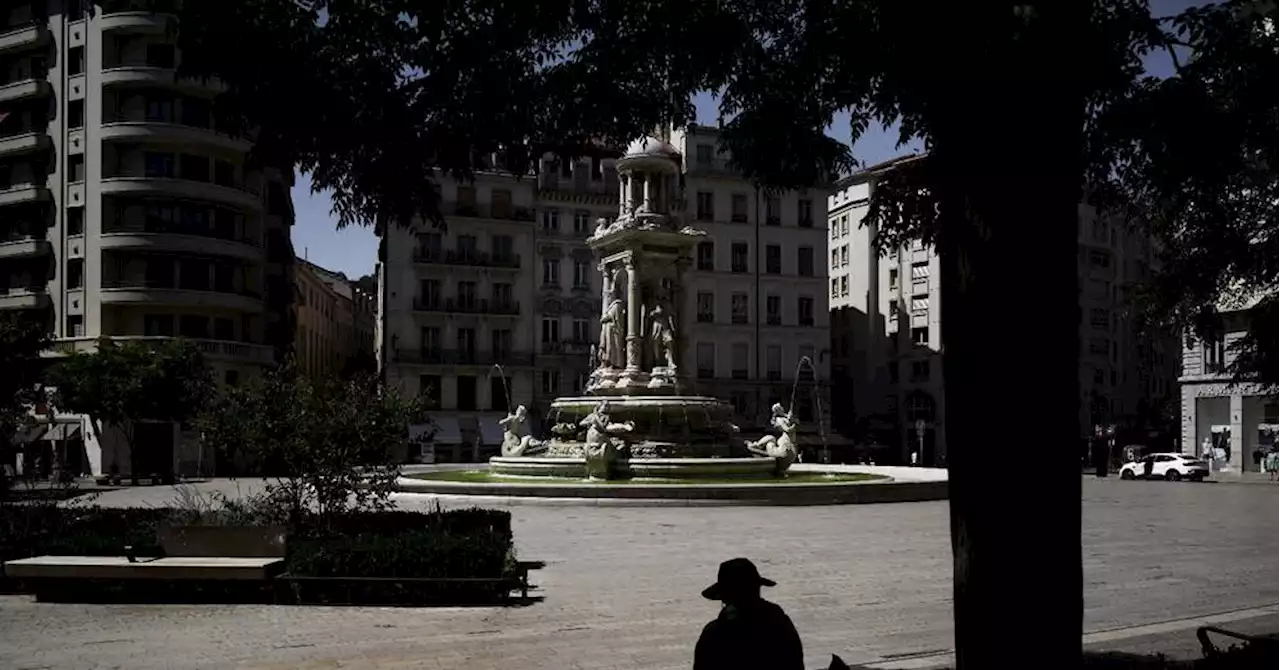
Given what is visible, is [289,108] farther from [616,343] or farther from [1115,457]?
[1115,457]

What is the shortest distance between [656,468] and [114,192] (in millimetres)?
36686

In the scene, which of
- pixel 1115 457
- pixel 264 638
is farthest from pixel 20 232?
pixel 1115 457

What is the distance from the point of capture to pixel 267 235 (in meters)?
65.8

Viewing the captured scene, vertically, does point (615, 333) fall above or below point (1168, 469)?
above

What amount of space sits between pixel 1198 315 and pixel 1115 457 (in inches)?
2786

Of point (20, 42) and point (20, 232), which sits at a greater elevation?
point (20, 42)

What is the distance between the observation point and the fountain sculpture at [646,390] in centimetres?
3198

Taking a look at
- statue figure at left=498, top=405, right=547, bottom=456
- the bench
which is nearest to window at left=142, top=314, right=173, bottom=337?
statue figure at left=498, top=405, right=547, bottom=456

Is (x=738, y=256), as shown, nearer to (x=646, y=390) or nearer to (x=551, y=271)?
(x=551, y=271)

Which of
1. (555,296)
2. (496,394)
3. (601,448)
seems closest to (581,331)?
(555,296)

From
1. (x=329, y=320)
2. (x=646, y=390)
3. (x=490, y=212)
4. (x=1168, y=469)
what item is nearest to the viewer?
(x=646, y=390)

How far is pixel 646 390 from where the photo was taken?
113 feet

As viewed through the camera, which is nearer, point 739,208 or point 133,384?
point 133,384

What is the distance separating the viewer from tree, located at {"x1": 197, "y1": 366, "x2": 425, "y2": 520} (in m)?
14.8
